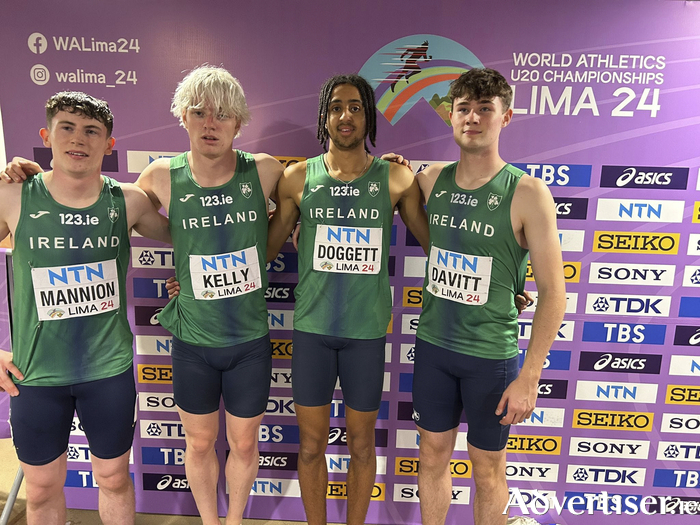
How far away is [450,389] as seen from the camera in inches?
80.0

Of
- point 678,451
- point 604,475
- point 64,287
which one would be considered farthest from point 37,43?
point 678,451

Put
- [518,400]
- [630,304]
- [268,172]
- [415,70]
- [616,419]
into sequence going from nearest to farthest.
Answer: [518,400]
[268,172]
[415,70]
[630,304]
[616,419]

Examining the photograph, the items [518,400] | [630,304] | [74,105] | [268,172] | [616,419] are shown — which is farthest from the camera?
[616,419]

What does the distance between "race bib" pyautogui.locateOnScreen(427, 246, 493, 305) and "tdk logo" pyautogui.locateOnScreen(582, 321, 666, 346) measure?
2.95 ft

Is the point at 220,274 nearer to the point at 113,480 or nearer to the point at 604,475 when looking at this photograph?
the point at 113,480

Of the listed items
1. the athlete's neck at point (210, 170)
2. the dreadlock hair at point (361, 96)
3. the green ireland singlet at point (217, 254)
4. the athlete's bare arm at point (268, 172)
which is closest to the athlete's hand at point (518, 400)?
the green ireland singlet at point (217, 254)

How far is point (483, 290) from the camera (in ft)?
6.34

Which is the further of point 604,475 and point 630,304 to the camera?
point 604,475

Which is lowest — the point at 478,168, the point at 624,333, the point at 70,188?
the point at 624,333

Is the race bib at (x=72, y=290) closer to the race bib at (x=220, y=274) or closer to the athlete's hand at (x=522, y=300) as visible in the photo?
the race bib at (x=220, y=274)

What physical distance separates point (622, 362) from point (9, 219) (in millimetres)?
2824

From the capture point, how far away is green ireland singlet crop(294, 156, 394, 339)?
6.73ft

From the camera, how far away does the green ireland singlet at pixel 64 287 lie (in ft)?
5.98

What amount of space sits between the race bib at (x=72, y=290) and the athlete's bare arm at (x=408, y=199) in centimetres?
118
